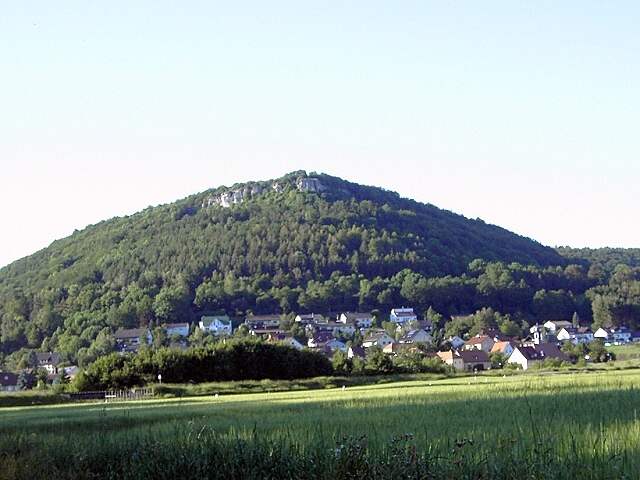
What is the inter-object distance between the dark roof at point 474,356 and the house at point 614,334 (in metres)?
33.3

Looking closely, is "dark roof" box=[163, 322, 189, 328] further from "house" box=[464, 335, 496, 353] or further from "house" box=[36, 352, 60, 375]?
→ "house" box=[464, 335, 496, 353]

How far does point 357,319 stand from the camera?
161 m

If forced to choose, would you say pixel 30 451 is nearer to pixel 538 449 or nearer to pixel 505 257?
pixel 538 449

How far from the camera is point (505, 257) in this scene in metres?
189

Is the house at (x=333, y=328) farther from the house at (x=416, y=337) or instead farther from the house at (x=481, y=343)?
the house at (x=481, y=343)

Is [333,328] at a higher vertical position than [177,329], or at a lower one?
lower

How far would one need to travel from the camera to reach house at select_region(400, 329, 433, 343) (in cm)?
13450

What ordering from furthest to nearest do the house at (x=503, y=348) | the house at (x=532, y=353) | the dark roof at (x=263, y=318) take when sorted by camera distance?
the dark roof at (x=263, y=318) < the house at (x=503, y=348) < the house at (x=532, y=353)

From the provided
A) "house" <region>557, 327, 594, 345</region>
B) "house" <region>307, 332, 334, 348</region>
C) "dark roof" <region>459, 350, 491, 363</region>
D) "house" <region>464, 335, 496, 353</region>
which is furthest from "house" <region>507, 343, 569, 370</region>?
"house" <region>307, 332, 334, 348</region>

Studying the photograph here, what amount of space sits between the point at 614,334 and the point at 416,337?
3088 centimetres

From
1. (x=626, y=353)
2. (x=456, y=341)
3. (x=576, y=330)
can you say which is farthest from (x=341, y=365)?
(x=576, y=330)

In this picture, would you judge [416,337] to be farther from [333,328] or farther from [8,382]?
[8,382]

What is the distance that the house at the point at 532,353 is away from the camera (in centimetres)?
10194

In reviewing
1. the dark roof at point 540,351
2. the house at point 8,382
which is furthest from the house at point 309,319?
the house at point 8,382
